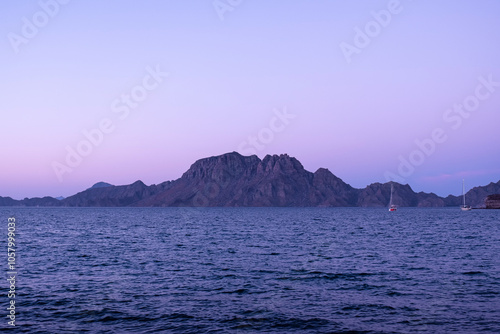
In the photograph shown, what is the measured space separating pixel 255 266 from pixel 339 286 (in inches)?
508

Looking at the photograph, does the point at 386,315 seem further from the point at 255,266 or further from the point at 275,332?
the point at 255,266

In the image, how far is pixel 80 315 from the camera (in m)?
26.5

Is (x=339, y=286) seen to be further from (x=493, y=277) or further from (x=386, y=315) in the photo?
(x=493, y=277)

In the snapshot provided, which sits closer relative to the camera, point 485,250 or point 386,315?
point 386,315

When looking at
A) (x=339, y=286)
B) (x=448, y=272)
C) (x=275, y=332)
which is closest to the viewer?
(x=275, y=332)

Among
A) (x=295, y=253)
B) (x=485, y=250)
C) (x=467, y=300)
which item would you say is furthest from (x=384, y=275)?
(x=485, y=250)

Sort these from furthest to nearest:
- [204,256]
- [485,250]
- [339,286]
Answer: [485,250] < [204,256] < [339,286]

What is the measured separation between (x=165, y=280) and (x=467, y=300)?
77.8 ft

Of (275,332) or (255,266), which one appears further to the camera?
(255,266)

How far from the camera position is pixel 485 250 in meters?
61.4

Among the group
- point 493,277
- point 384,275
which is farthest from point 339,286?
point 493,277
